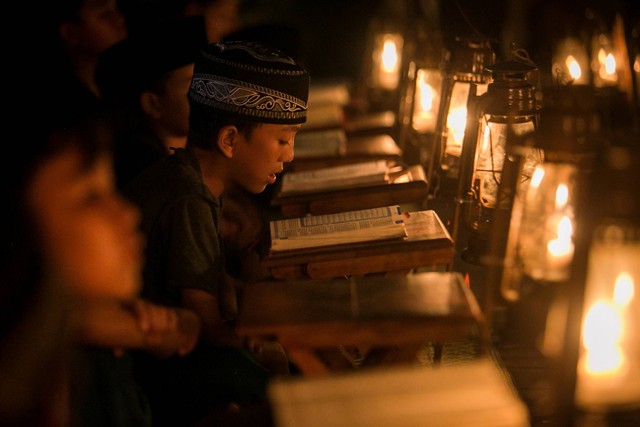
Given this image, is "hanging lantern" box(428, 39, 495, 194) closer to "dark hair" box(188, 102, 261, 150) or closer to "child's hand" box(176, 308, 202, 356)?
"dark hair" box(188, 102, 261, 150)

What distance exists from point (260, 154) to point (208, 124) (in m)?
0.26

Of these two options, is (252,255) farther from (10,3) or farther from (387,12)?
(387,12)

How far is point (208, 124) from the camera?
3.04 meters

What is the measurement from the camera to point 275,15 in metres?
12.6

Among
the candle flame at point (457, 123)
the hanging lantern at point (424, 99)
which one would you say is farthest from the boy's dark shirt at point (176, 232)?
the hanging lantern at point (424, 99)

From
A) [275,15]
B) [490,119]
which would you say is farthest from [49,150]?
[275,15]

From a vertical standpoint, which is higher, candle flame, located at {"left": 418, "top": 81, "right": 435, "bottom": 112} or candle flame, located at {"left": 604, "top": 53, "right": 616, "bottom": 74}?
candle flame, located at {"left": 604, "top": 53, "right": 616, "bottom": 74}

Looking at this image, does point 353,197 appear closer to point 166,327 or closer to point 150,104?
point 150,104

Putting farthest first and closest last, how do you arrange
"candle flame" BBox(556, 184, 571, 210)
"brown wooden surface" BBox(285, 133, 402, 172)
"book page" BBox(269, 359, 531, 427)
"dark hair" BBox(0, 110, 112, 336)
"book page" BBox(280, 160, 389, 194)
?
"brown wooden surface" BBox(285, 133, 402, 172) < "book page" BBox(280, 160, 389, 194) < "candle flame" BBox(556, 184, 571, 210) < "book page" BBox(269, 359, 531, 427) < "dark hair" BBox(0, 110, 112, 336)

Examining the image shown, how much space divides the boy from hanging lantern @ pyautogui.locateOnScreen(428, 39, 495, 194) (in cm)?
99

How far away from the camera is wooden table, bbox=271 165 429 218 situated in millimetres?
3600

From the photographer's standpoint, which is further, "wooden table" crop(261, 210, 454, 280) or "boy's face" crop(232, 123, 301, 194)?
"boy's face" crop(232, 123, 301, 194)

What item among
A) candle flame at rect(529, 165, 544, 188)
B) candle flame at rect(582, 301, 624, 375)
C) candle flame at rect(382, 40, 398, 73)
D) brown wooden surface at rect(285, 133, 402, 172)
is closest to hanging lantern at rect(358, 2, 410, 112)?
candle flame at rect(382, 40, 398, 73)

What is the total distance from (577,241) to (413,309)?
61cm
